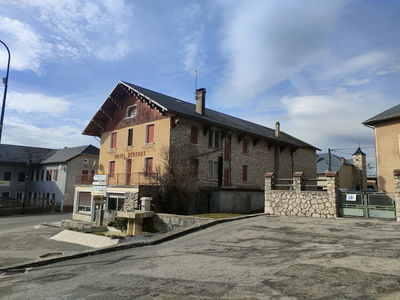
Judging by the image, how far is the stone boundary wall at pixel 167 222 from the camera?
1393cm

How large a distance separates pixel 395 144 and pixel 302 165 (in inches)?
545

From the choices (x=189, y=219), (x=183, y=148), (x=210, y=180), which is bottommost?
(x=189, y=219)

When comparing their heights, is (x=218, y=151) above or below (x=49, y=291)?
above

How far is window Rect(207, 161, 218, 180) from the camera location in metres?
22.7

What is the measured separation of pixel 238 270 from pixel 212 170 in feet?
54.5

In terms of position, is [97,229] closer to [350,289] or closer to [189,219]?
[189,219]

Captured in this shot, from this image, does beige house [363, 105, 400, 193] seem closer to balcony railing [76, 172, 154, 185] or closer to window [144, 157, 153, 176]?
balcony railing [76, 172, 154, 185]

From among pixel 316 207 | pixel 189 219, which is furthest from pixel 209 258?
pixel 316 207

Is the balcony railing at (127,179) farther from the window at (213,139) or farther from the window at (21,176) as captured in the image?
the window at (21,176)

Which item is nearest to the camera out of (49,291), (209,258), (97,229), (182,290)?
(182,290)

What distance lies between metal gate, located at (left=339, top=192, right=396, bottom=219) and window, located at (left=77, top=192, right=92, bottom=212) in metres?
18.5

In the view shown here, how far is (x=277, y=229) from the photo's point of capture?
1141 centimetres

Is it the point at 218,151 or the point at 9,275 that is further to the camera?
the point at 218,151

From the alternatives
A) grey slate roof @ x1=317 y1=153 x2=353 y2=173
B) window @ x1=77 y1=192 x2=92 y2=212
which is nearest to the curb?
window @ x1=77 y1=192 x2=92 y2=212
